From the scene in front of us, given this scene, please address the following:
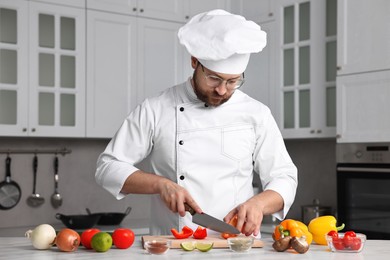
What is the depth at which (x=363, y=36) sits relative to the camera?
3746 millimetres

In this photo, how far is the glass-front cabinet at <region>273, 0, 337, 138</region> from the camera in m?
4.08

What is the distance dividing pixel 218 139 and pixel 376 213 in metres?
1.53

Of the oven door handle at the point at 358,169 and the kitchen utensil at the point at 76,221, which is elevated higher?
the oven door handle at the point at 358,169

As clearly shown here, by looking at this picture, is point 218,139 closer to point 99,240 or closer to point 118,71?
point 99,240

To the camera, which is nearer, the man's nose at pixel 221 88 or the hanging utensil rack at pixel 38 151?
the man's nose at pixel 221 88

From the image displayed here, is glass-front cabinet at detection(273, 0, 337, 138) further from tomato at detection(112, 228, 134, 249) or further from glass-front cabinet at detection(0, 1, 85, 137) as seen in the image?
tomato at detection(112, 228, 134, 249)

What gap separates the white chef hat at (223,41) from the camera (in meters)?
2.30

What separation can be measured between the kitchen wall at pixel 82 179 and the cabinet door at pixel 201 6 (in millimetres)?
1057

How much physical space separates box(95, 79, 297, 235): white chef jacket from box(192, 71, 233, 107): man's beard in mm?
75

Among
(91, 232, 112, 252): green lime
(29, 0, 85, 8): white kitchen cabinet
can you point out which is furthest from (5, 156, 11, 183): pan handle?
(91, 232, 112, 252): green lime

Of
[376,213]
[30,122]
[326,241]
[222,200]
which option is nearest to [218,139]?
[222,200]

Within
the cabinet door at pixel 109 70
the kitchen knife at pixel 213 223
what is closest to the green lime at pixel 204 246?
the kitchen knife at pixel 213 223

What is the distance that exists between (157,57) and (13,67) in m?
0.97

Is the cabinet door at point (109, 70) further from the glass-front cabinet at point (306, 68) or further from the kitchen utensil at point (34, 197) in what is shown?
the glass-front cabinet at point (306, 68)
